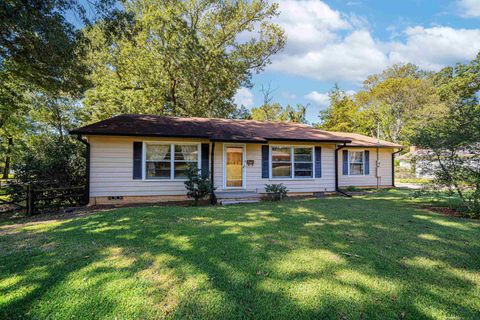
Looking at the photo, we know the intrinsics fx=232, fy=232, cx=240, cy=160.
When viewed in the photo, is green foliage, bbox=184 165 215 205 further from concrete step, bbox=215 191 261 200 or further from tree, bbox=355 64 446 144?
tree, bbox=355 64 446 144

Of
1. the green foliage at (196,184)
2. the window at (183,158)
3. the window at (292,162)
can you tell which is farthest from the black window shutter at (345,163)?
the window at (183,158)

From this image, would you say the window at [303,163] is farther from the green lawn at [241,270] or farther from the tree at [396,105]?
the tree at [396,105]

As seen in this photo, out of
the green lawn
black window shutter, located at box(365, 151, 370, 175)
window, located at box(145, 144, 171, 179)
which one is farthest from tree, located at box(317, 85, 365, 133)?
the green lawn

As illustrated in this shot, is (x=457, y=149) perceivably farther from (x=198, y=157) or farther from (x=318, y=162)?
(x=198, y=157)

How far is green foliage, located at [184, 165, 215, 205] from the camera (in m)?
8.45

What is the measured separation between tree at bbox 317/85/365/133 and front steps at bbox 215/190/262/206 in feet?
63.5

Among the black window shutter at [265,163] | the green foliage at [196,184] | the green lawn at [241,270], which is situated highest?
the black window shutter at [265,163]

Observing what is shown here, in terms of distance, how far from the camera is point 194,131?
377 inches

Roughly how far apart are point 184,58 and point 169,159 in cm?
925

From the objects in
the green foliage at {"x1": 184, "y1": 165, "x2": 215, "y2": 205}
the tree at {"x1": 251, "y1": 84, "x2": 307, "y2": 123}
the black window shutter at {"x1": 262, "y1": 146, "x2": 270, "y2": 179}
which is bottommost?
the green foliage at {"x1": 184, "y1": 165, "x2": 215, "y2": 205}

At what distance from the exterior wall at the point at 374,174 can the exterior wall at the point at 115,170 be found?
9.87 meters

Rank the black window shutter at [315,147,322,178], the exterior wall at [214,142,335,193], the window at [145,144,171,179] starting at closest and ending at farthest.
Result: the window at [145,144,171,179] < the exterior wall at [214,142,335,193] < the black window shutter at [315,147,322,178]

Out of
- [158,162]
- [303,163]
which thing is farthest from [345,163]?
[158,162]

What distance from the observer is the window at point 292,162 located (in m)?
10.4
